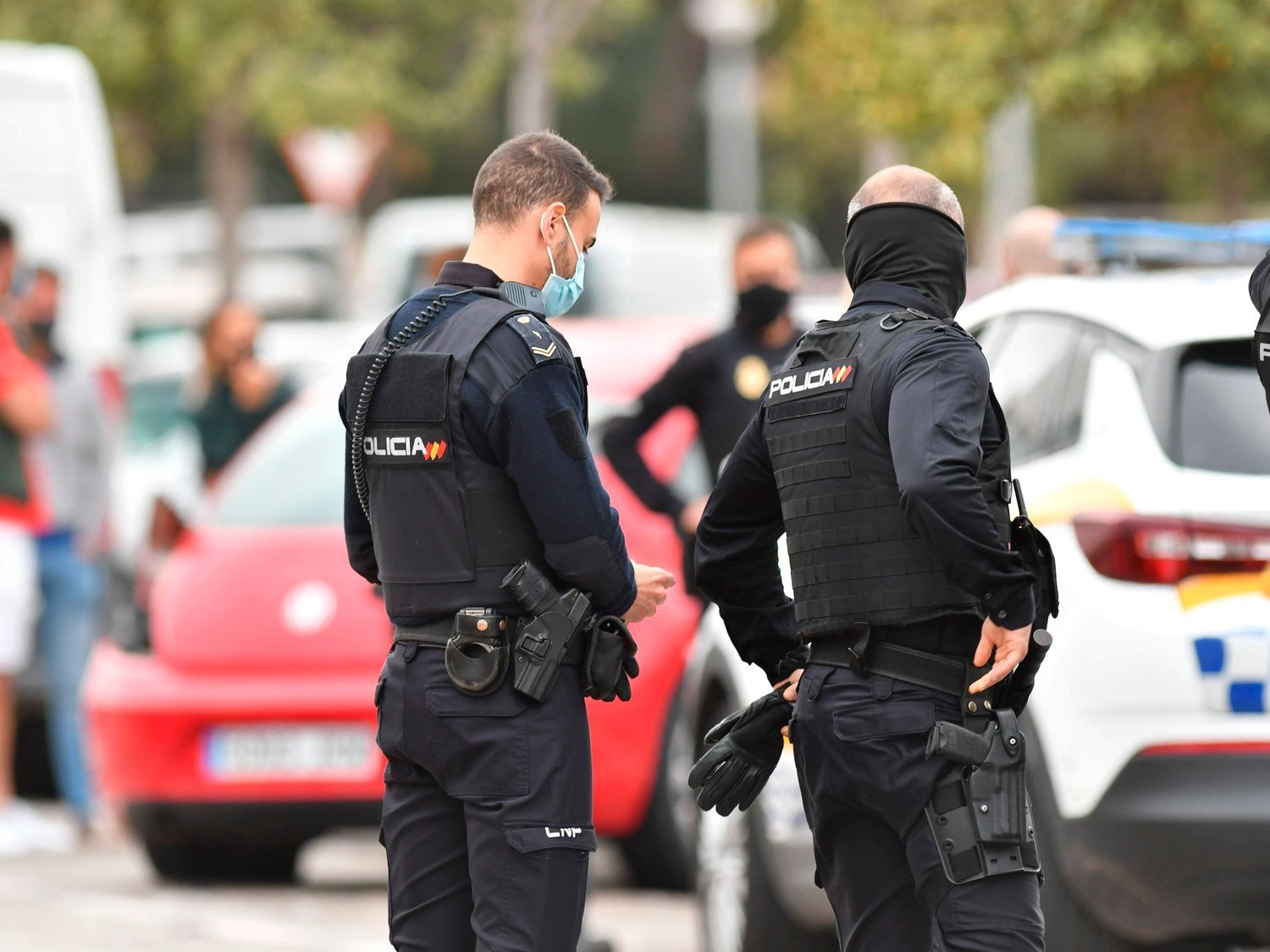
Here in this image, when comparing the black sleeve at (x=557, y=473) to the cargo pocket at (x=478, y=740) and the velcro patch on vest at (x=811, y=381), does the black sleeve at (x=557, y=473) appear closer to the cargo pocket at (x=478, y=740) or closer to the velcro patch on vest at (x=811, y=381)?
the cargo pocket at (x=478, y=740)

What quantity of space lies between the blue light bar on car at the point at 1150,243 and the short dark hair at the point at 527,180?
8.73 ft

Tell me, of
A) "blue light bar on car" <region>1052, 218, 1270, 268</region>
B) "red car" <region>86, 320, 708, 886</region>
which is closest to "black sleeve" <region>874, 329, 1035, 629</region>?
"blue light bar on car" <region>1052, 218, 1270, 268</region>

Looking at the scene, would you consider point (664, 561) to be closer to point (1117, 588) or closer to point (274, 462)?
point (274, 462)

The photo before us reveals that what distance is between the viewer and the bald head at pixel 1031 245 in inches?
305

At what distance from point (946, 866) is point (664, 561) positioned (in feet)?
12.1

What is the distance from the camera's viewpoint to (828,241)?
52594mm

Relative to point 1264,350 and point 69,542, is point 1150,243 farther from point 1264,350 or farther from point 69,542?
point 69,542

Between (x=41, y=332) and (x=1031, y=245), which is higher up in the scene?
(x=41, y=332)

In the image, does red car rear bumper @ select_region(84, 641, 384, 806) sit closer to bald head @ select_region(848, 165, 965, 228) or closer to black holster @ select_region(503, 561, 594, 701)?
black holster @ select_region(503, 561, 594, 701)

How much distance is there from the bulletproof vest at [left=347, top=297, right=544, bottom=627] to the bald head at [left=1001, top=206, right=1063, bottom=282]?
3.56m

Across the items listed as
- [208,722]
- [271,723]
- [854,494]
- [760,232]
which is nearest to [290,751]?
[271,723]

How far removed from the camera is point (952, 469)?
418 cm

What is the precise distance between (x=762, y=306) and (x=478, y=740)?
11.4ft

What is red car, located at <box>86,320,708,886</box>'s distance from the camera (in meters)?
7.88
